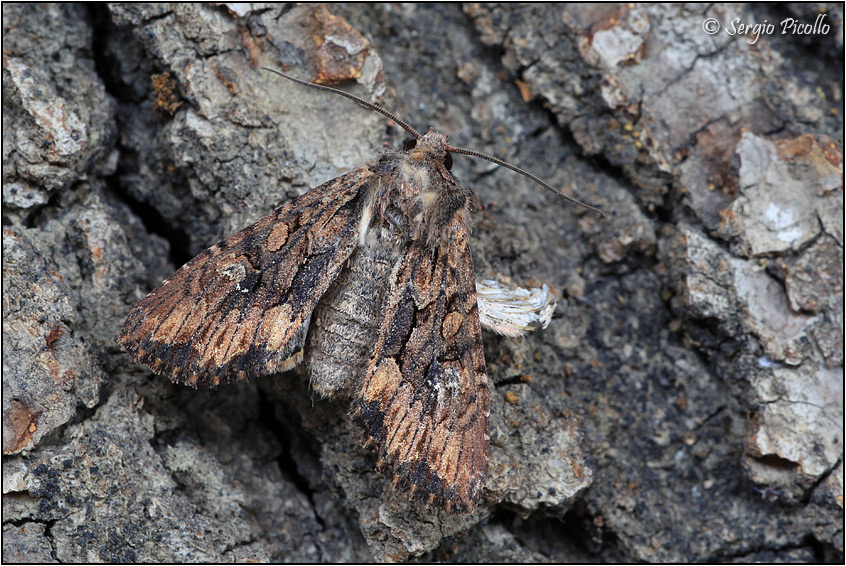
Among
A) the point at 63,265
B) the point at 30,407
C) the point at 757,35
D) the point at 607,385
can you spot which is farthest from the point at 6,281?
the point at 757,35

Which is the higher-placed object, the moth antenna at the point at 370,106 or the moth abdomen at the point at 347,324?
the moth antenna at the point at 370,106

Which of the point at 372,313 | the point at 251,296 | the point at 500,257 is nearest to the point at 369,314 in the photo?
the point at 372,313

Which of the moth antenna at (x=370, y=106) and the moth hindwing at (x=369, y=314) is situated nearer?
the moth hindwing at (x=369, y=314)

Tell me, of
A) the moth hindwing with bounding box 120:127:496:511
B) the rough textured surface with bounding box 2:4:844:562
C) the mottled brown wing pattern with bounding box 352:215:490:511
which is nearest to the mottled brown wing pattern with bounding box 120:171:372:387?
the moth hindwing with bounding box 120:127:496:511

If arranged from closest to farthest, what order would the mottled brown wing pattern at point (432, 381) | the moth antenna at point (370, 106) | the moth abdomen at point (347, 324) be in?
the mottled brown wing pattern at point (432, 381)
the moth abdomen at point (347, 324)
the moth antenna at point (370, 106)

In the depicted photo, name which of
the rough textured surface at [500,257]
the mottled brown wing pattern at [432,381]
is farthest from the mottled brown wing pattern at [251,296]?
the mottled brown wing pattern at [432,381]

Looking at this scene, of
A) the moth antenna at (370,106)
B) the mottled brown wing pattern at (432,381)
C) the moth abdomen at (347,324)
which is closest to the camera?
the mottled brown wing pattern at (432,381)

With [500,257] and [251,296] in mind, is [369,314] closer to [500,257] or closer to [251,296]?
[251,296]

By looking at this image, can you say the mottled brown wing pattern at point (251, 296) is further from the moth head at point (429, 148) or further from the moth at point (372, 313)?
the moth head at point (429, 148)
